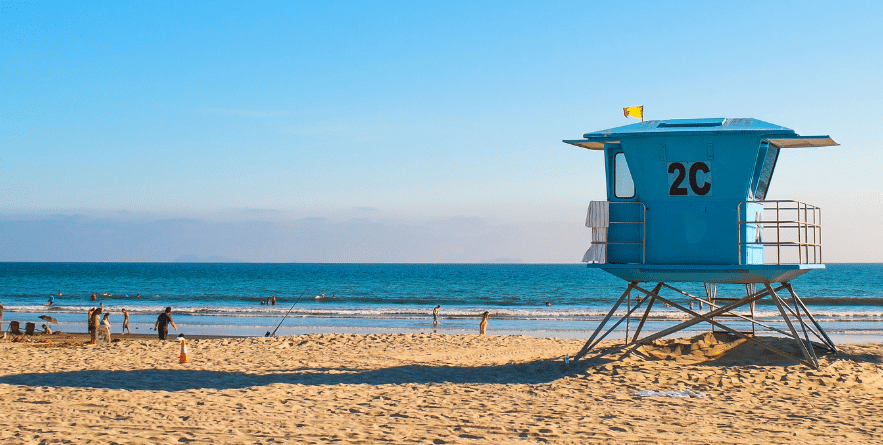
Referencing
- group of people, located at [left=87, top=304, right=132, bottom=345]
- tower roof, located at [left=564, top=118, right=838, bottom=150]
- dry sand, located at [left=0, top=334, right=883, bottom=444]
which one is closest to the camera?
dry sand, located at [left=0, top=334, right=883, bottom=444]

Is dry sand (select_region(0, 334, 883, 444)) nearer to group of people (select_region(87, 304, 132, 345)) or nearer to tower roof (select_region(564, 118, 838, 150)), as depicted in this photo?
group of people (select_region(87, 304, 132, 345))

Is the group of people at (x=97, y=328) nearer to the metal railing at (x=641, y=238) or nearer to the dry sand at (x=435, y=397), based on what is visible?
the dry sand at (x=435, y=397)

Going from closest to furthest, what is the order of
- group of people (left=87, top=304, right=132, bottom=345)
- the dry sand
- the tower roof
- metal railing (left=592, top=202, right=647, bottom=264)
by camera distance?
the dry sand < the tower roof < metal railing (left=592, top=202, right=647, bottom=264) < group of people (left=87, top=304, right=132, bottom=345)

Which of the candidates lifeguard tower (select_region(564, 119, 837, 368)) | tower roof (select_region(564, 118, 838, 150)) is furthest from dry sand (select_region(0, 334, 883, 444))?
tower roof (select_region(564, 118, 838, 150))

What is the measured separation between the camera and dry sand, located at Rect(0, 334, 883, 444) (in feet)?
32.3

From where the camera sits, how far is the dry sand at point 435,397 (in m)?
9.86

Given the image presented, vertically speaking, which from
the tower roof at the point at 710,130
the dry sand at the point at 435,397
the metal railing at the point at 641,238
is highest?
the tower roof at the point at 710,130

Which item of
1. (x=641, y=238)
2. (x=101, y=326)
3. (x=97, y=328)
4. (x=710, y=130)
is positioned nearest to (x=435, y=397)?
(x=641, y=238)

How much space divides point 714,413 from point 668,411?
65 cm

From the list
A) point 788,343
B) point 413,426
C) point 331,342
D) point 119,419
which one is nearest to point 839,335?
point 788,343

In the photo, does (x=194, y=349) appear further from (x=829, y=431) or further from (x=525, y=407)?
(x=829, y=431)

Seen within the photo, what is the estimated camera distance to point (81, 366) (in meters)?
16.1

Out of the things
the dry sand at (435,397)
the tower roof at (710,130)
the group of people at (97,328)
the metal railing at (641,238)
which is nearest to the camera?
the dry sand at (435,397)

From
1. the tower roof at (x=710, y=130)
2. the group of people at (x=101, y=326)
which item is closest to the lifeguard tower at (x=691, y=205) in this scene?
the tower roof at (x=710, y=130)
